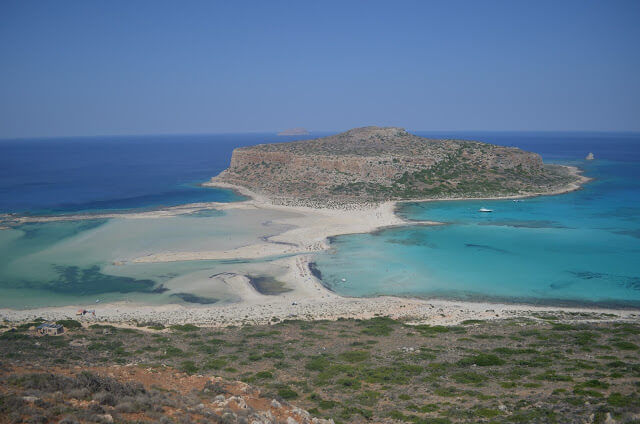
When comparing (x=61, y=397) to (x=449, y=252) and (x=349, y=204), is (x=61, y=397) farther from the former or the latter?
(x=349, y=204)

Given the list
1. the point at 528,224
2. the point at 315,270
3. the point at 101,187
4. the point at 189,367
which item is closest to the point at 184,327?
the point at 189,367

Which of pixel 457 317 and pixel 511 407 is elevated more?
pixel 511 407

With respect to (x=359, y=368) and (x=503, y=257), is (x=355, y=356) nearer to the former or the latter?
(x=359, y=368)

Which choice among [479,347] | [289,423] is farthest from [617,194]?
[289,423]

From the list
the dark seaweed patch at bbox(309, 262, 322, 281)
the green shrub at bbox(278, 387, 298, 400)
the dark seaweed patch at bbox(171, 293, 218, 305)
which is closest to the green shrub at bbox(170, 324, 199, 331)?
the dark seaweed patch at bbox(171, 293, 218, 305)

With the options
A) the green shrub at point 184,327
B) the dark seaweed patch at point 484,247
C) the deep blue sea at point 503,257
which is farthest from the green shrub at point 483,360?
the dark seaweed patch at point 484,247

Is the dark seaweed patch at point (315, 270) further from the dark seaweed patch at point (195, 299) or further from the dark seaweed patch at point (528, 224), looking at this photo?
the dark seaweed patch at point (528, 224)

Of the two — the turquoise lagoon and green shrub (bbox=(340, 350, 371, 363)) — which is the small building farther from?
green shrub (bbox=(340, 350, 371, 363))
